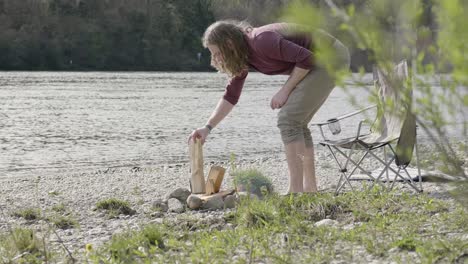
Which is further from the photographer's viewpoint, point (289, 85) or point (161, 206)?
point (161, 206)

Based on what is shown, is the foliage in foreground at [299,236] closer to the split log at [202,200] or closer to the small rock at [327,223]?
the small rock at [327,223]

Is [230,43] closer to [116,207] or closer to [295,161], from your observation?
[295,161]

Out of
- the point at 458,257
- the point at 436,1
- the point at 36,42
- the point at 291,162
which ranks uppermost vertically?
the point at 36,42

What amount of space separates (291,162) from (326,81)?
70 cm

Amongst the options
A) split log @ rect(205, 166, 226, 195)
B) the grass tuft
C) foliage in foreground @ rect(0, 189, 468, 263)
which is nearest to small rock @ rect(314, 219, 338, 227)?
foliage in foreground @ rect(0, 189, 468, 263)

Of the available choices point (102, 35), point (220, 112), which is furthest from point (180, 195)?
point (102, 35)

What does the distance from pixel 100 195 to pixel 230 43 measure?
393 cm

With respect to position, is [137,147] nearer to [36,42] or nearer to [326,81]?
[326,81]

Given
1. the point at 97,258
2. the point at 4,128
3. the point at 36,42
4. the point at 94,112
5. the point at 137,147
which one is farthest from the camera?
the point at 36,42

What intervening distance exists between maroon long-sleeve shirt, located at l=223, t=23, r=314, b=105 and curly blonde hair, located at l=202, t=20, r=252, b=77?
0.28ft

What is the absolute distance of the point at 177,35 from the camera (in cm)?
9900

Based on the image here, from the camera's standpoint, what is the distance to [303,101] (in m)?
6.28

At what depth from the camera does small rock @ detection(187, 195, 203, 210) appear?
264 inches

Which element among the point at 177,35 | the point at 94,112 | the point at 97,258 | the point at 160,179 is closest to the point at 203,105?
the point at 94,112
